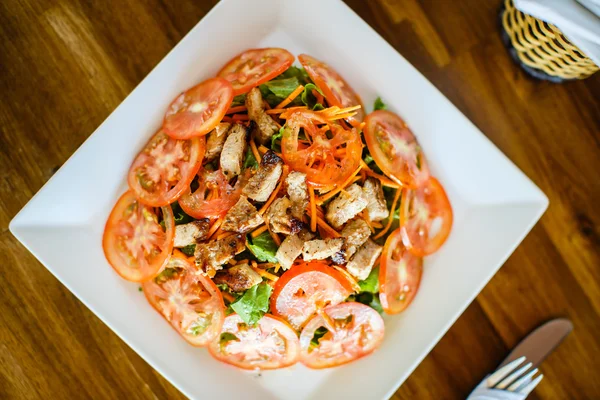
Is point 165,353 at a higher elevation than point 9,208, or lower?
lower

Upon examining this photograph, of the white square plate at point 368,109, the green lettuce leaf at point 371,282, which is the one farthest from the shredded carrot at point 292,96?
the green lettuce leaf at point 371,282

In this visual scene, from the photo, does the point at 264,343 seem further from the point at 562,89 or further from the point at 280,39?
the point at 562,89

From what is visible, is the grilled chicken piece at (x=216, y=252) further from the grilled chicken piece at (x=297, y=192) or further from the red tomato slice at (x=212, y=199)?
the grilled chicken piece at (x=297, y=192)

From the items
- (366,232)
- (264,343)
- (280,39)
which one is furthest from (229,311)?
(280,39)

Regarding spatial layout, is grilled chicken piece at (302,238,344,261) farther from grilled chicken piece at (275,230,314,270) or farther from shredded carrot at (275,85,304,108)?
shredded carrot at (275,85,304,108)

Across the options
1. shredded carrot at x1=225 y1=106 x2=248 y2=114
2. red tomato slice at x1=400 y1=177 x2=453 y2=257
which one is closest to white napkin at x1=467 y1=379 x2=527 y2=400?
red tomato slice at x1=400 y1=177 x2=453 y2=257

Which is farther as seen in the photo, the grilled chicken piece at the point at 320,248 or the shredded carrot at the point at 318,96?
the shredded carrot at the point at 318,96
